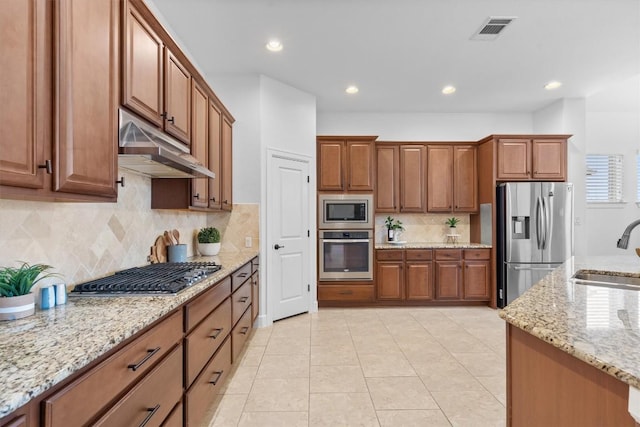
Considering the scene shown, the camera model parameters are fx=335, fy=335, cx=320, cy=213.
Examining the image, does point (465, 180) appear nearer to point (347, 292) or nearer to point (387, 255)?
point (387, 255)

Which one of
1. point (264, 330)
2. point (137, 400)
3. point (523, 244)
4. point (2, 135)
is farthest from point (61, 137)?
point (523, 244)

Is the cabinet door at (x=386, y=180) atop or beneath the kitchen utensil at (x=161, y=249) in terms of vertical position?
atop

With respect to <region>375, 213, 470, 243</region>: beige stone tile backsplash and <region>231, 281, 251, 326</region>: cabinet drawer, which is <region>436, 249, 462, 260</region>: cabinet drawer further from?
<region>231, 281, 251, 326</region>: cabinet drawer

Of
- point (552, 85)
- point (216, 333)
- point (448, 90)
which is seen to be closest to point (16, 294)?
point (216, 333)

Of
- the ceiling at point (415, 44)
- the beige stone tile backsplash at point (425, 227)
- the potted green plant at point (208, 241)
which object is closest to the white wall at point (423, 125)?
the ceiling at point (415, 44)

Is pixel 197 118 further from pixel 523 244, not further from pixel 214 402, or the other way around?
pixel 523 244

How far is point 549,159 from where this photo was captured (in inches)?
185

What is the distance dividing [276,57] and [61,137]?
276 centimetres

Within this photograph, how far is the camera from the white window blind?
570 cm

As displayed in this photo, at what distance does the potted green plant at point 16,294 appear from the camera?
1228 mm

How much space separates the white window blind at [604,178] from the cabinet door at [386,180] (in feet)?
11.5

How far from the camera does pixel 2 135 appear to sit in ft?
3.26

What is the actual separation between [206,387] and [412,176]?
402cm

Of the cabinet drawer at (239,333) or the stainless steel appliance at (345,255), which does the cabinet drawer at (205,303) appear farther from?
the stainless steel appliance at (345,255)
